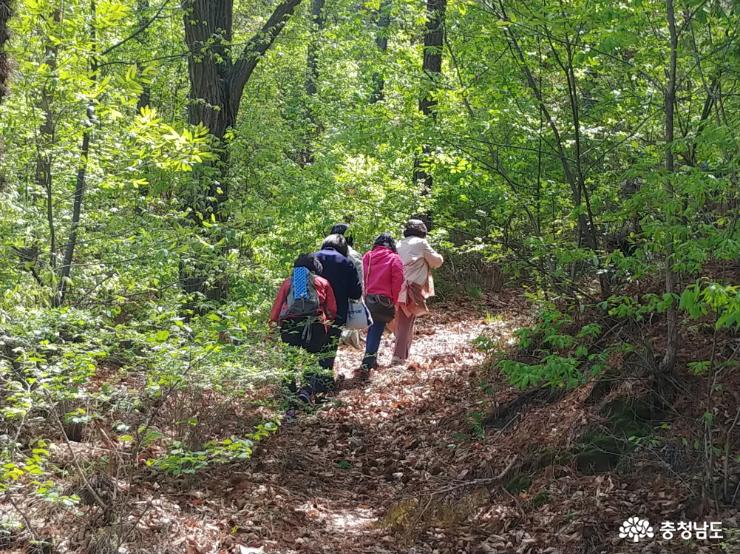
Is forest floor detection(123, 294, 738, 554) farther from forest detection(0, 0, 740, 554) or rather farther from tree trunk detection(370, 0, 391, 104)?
tree trunk detection(370, 0, 391, 104)

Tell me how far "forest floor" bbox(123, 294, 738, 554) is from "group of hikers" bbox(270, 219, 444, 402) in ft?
2.93

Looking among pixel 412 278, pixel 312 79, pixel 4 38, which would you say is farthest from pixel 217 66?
pixel 312 79

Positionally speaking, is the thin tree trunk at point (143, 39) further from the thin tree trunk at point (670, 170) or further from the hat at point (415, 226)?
the thin tree trunk at point (670, 170)

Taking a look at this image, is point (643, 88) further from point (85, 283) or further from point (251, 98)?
point (251, 98)

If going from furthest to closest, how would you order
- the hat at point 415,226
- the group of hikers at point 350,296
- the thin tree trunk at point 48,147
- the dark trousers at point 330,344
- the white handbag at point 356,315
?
the hat at point 415,226 → the white handbag at point 356,315 → the dark trousers at point 330,344 → the group of hikers at point 350,296 → the thin tree trunk at point 48,147

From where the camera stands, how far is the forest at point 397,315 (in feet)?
15.7

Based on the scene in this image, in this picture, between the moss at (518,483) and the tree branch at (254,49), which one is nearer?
the moss at (518,483)

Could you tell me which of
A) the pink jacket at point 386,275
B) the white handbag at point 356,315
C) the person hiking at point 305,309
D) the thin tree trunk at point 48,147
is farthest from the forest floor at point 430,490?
the thin tree trunk at point 48,147

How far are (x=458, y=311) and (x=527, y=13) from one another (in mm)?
8329

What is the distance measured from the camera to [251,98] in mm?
17000

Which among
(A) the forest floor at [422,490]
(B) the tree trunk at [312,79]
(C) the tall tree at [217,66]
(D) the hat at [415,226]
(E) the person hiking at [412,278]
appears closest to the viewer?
(A) the forest floor at [422,490]

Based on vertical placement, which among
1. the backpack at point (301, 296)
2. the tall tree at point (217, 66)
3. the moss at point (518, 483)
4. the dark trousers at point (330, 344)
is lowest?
the moss at point (518, 483)
